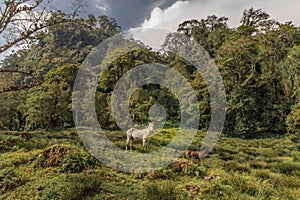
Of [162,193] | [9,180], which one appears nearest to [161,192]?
[162,193]

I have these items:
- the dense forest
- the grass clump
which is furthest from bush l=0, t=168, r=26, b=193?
the dense forest

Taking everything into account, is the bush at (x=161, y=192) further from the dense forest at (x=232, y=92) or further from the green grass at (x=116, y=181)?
the dense forest at (x=232, y=92)

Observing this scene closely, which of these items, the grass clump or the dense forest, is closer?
the grass clump

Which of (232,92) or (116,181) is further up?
(232,92)

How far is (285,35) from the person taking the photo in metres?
22.2

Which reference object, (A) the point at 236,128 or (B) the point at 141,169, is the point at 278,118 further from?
(B) the point at 141,169

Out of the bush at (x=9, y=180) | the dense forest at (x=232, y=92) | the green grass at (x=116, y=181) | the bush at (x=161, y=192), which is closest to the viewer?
the bush at (x=161, y=192)

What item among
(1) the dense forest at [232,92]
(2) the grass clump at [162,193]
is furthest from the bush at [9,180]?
(1) the dense forest at [232,92]

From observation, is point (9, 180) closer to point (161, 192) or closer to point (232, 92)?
point (161, 192)

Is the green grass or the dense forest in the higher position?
the dense forest

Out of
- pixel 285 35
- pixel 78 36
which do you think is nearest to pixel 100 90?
pixel 285 35

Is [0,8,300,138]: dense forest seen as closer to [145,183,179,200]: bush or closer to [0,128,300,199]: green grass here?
[0,128,300,199]: green grass

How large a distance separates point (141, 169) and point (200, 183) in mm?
2072

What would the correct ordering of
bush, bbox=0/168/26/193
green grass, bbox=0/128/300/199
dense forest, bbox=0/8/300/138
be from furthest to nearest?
dense forest, bbox=0/8/300/138 < bush, bbox=0/168/26/193 < green grass, bbox=0/128/300/199
